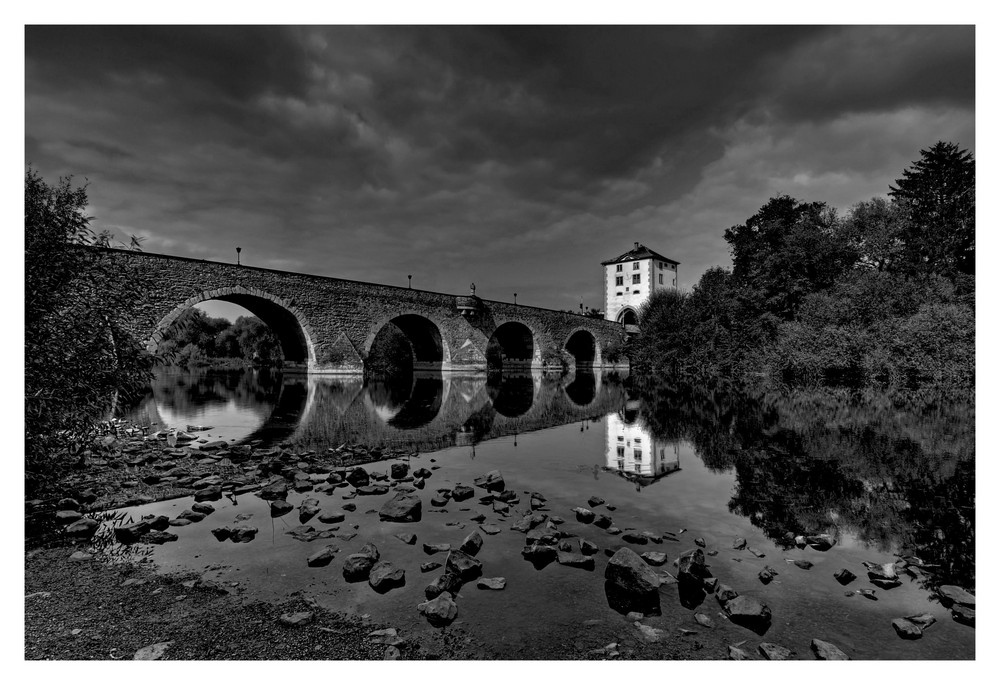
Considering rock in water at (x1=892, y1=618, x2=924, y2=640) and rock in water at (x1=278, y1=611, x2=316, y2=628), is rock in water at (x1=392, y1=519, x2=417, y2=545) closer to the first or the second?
rock in water at (x1=278, y1=611, x2=316, y2=628)

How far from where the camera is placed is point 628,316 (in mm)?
75750

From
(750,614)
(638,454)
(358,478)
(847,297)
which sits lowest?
(638,454)

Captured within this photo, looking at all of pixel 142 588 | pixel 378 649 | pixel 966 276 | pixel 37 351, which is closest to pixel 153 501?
pixel 37 351

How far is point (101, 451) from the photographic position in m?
7.17

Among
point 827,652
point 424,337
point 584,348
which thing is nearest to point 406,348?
point 424,337

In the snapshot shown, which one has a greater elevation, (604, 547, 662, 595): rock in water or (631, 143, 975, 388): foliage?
(631, 143, 975, 388): foliage

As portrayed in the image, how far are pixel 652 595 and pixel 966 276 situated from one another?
3623 centimetres

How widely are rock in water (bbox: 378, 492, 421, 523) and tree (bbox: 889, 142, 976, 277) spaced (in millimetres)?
36014

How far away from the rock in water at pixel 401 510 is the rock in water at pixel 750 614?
3.06 meters

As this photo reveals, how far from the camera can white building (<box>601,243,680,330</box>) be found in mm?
71438

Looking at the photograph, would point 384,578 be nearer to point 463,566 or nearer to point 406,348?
point 463,566

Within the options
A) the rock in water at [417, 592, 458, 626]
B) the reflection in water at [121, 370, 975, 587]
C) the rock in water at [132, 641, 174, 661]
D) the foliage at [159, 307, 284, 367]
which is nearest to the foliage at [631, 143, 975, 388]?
the reflection in water at [121, 370, 975, 587]

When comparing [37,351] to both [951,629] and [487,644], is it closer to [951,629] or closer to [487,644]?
[487,644]

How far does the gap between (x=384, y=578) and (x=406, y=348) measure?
49.1 m
